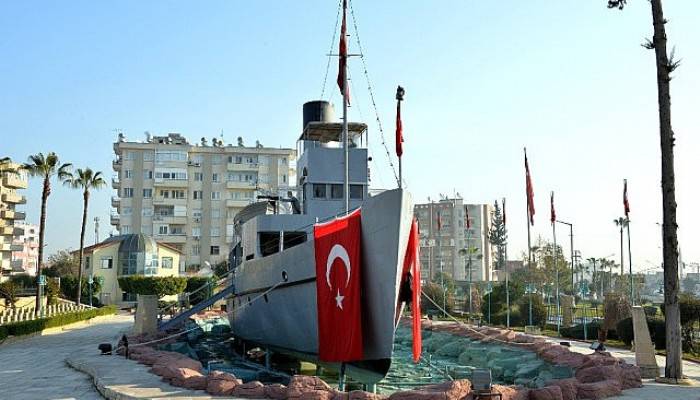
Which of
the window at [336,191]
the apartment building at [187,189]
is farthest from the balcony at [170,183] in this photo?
the window at [336,191]

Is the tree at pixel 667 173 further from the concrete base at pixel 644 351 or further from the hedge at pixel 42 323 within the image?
the hedge at pixel 42 323

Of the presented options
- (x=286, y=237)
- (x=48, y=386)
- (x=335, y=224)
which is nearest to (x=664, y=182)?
(x=335, y=224)

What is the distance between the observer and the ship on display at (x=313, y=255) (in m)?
10.9

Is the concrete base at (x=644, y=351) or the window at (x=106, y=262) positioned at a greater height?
the window at (x=106, y=262)

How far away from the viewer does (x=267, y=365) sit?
16688mm

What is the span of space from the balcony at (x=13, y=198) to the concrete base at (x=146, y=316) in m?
61.7

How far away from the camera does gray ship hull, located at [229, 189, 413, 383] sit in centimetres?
1077

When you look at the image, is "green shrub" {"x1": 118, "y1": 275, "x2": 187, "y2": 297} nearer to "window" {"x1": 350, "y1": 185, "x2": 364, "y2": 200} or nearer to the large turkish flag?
"window" {"x1": 350, "y1": 185, "x2": 364, "y2": 200}

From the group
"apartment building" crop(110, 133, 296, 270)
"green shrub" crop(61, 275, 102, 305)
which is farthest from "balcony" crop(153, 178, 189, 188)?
"green shrub" crop(61, 275, 102, 305)

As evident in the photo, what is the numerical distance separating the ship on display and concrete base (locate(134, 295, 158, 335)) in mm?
2737

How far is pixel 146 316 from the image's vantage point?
19844 mm

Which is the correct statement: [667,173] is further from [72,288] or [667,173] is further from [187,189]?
[187,189]

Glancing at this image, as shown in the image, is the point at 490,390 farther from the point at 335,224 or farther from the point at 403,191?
the point at 335,224

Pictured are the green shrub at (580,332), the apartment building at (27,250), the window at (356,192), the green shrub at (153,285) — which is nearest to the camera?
the window at (356,192)
